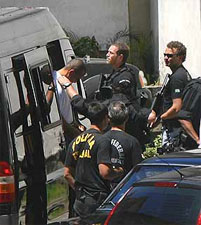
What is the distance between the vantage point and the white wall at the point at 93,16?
1939 centimetres

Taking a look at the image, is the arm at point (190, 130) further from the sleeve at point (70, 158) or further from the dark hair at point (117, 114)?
the sleeve at point (70, 158)

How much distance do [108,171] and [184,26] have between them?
306 inches

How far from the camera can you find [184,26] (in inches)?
585

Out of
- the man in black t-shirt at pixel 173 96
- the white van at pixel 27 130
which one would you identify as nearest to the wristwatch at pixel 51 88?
the white van at pixel 27 130

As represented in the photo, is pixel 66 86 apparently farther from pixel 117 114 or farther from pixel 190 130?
pixel 117 114

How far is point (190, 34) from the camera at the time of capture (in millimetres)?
14562

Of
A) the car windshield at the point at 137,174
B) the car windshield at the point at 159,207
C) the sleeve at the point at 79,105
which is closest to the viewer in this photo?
the car windshield at the point at 159,207

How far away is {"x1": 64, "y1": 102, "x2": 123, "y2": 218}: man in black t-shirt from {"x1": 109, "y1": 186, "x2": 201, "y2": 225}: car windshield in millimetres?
2033

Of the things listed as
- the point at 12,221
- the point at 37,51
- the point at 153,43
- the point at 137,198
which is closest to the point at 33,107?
the point at 37,51

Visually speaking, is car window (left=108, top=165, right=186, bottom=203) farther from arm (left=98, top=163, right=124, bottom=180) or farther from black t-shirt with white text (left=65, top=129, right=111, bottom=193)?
black t-shirt with white text (left=65, top=129, right=111, bottom=193)

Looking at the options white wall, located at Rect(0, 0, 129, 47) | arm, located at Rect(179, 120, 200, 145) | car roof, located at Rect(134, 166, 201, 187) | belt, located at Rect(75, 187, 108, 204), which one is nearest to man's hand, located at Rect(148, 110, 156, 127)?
arm, located at Rect(179, 120, 200, 145)

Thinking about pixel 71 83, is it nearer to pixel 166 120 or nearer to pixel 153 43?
pixel 166 120

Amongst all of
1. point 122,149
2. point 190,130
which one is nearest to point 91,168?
point 122,149

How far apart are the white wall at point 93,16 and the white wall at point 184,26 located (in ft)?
9.60
